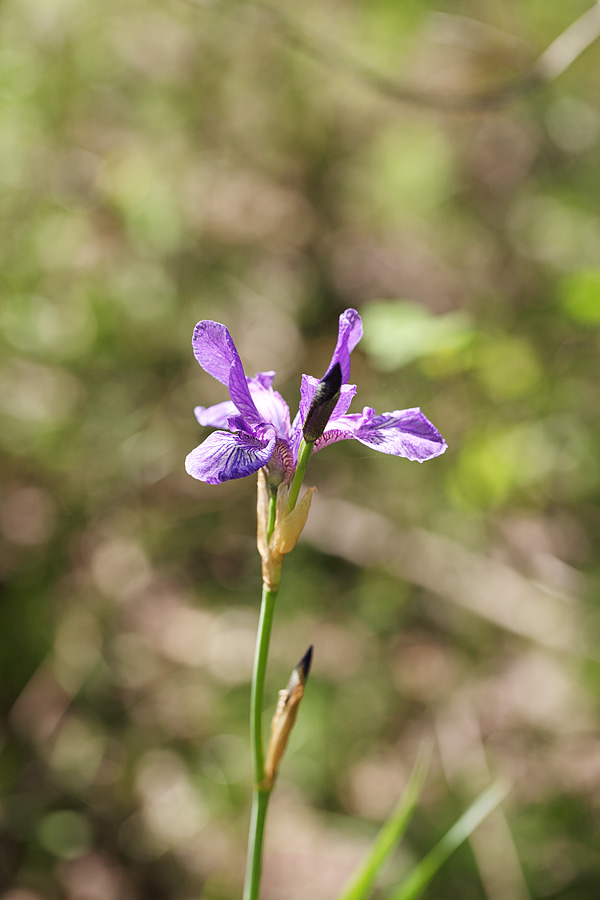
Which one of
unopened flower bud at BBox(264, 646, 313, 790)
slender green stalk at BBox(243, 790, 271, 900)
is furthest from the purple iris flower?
slender green stalk at BBox(243, 790, 271, 900)

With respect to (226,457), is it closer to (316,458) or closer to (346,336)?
(346,336)

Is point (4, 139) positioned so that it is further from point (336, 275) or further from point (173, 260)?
point (336, 275)

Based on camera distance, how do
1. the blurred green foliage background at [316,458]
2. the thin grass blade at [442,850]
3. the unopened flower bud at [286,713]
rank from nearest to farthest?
the unopened flower bud at [286,713] < the thin grass blade at [442,850] < the blurred green foliage background at [316,458]

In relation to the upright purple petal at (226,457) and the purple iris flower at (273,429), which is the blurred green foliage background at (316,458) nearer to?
the purple iris flower at (273,429)

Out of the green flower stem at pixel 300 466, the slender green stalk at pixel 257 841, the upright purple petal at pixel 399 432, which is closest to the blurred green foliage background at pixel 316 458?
the upright purple petal at pixel 399 432

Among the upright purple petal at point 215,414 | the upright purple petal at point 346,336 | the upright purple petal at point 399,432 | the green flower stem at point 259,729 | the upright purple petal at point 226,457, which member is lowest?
the green flower stem at point 259,729

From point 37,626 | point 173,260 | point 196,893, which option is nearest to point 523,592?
point 196,893
